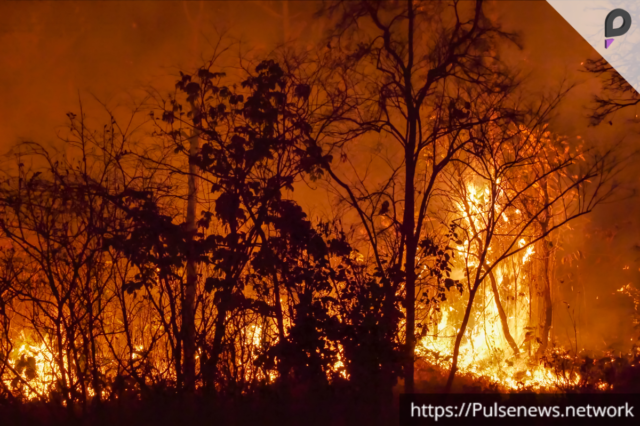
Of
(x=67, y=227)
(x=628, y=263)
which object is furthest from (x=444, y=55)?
(x=628, y=263)

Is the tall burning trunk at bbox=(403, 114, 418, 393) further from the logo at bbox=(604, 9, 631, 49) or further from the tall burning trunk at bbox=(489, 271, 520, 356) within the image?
the logo at bbox=(604, 9, 631, 49)

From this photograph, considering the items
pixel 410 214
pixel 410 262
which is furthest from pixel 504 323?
pixel 410 214

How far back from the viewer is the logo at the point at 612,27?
8879 millimetres

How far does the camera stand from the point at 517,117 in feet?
18.1

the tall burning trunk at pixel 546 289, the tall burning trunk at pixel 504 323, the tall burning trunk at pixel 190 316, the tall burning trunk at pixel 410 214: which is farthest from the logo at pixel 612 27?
the tall burning trunk at pixel 190 316

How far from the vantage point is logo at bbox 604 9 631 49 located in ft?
29.1

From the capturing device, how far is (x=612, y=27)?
9109mm

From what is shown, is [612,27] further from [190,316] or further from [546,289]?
[190,316]

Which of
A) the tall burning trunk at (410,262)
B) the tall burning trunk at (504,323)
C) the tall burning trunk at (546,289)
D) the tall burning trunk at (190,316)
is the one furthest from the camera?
the tall burning trunk at (546,289)

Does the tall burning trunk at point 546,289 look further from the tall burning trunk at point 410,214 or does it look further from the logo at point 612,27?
the tall burning trunk at point 410,214

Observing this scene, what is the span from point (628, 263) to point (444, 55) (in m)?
10.4

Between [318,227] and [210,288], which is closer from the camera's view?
[210,288]

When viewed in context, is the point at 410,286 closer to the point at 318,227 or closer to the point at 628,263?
the point at 318,227

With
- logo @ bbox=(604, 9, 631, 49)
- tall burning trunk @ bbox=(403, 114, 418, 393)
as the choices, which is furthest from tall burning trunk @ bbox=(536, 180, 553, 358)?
tall burning trunk @ bbox=(403, 114, 418, 393)
